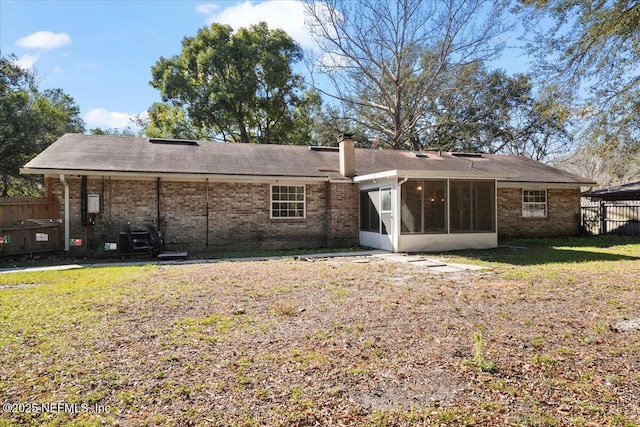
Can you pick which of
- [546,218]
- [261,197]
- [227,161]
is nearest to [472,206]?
[546,218]

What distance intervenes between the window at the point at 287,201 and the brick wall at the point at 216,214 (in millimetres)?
184

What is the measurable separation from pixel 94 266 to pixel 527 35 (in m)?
11.7

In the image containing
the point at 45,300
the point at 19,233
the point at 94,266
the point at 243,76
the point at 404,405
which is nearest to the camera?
the point at 404,405

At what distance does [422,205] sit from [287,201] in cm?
448

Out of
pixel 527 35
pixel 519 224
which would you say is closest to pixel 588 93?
pixel 527 35

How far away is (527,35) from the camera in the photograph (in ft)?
31.6

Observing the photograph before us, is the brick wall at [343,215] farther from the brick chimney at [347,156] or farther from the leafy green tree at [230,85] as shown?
the leafy green tree at [230,85]

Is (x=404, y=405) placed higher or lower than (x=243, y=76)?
lower

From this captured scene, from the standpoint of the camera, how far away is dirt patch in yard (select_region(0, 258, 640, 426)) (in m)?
2.85

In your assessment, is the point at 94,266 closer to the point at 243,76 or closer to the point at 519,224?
the point at 519,224

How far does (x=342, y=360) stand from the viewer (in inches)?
147

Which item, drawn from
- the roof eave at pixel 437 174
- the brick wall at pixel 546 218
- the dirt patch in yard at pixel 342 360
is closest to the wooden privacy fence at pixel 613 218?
the brick wall at pixel 546 218

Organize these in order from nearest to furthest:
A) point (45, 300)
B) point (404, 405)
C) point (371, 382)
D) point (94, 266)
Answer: point (404, 405)
point (371, 382)
point (45, 300)
point (94, 266)

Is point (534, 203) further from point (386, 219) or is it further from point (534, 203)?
point (386, 219)
